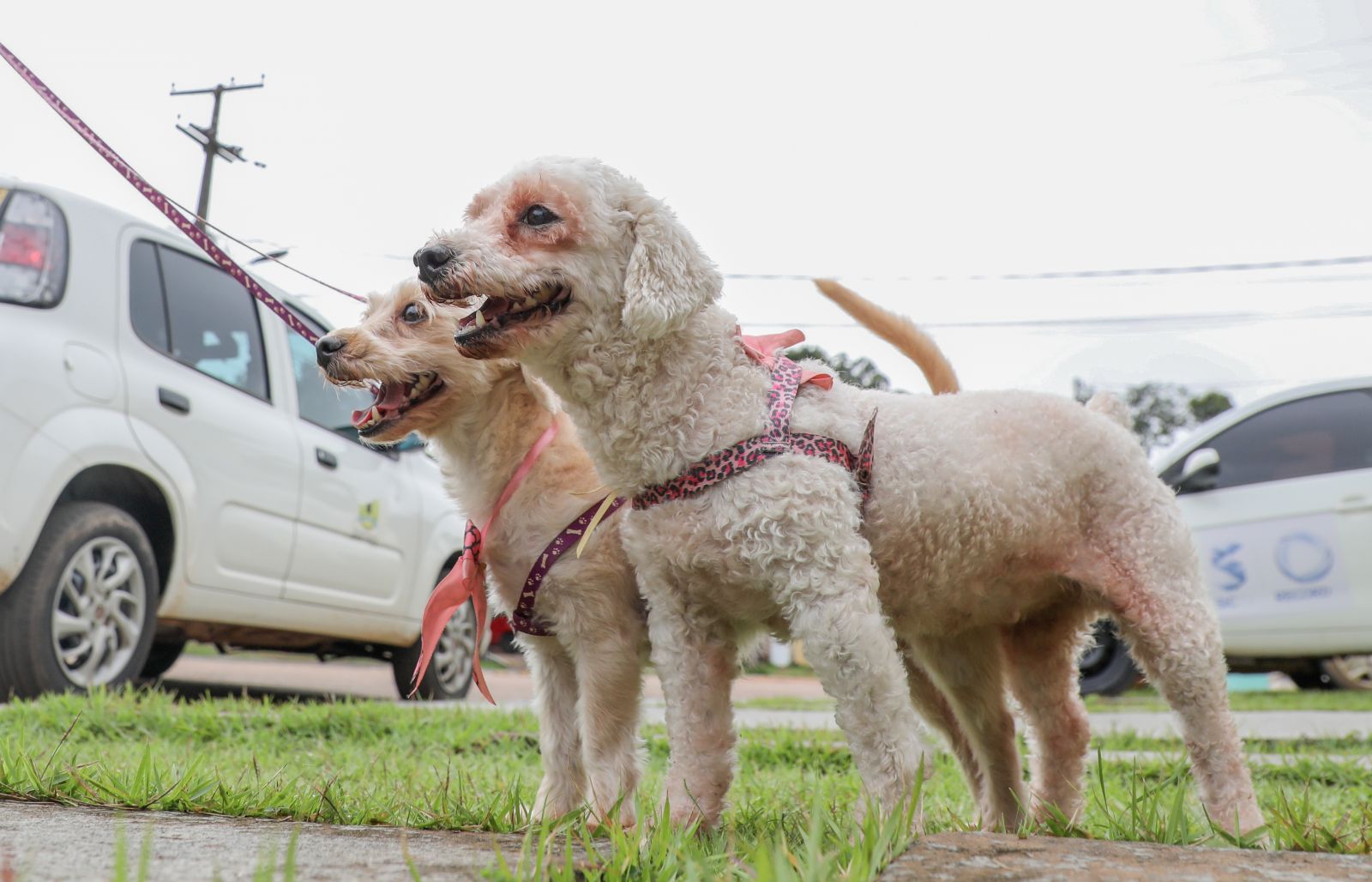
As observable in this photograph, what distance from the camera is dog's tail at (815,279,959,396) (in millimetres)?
3270

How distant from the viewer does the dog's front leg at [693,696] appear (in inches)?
93.8

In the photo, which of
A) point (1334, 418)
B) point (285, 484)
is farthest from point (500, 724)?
point (1334, 418)

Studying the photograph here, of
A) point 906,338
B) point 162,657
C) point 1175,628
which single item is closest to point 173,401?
point 162,657

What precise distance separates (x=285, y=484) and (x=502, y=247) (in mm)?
3980

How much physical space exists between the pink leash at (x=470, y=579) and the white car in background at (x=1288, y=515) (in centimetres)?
677

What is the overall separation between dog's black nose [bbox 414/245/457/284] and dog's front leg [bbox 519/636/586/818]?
112 centimetres

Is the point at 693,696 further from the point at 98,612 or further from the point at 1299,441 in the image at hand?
the point at 1299,441

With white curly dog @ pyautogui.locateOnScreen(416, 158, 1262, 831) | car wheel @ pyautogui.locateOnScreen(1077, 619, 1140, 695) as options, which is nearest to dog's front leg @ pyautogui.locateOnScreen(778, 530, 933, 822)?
white curly dog @ pyautogui.locateOnScreen(416, 158, 1262, 831)

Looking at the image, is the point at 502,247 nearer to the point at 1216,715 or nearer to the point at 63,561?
the point at 1216,715

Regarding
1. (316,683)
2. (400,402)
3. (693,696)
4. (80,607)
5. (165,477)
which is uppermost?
(400,402)

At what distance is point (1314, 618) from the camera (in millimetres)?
8219

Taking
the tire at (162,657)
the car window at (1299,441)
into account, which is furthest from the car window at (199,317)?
the car window at (1299,441)

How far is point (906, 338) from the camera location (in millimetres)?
3398

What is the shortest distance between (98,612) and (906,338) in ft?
12.1
